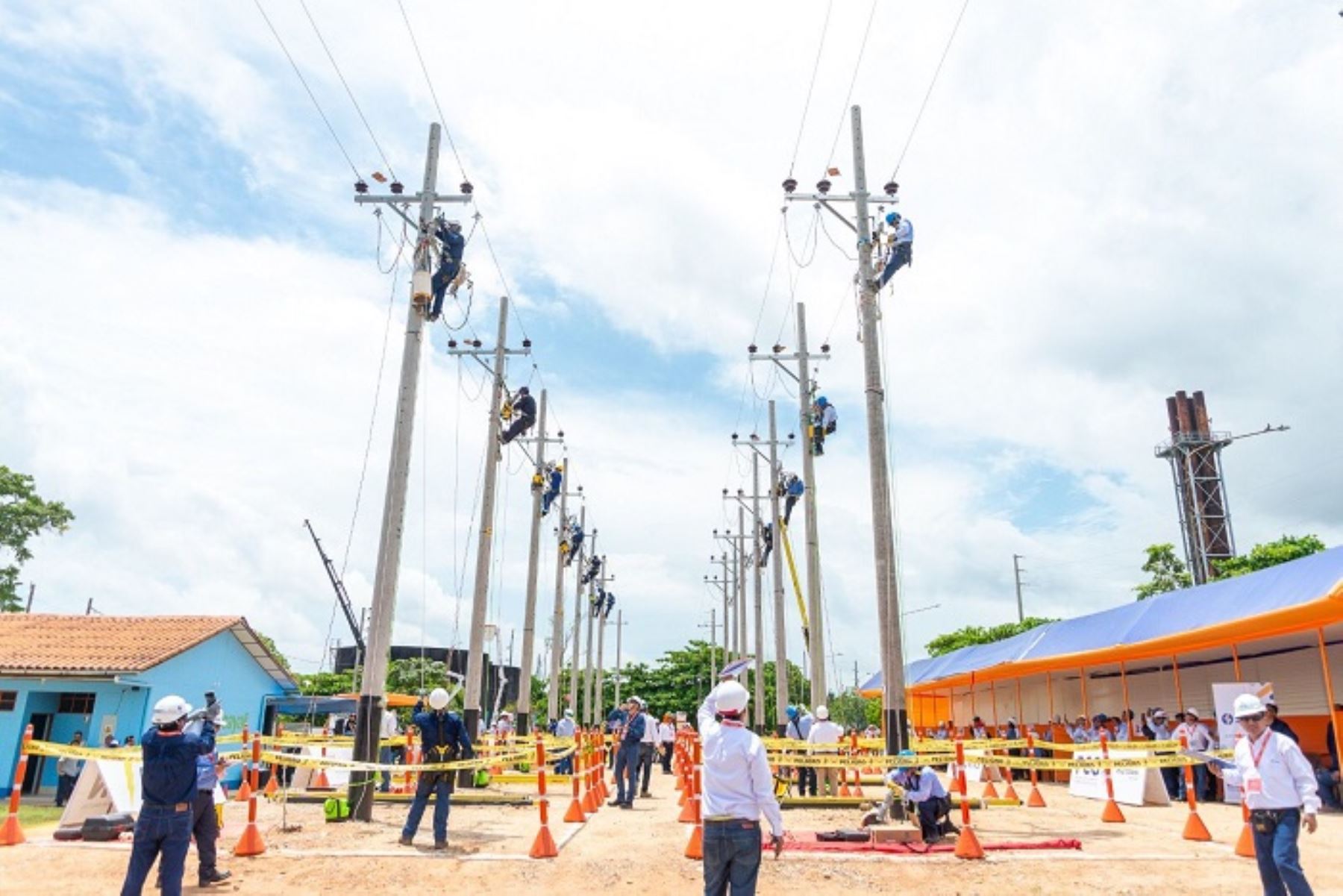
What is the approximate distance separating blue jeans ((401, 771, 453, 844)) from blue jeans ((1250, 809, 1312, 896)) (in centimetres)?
843

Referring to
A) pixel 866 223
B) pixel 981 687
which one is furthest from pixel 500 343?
pixel 981 687

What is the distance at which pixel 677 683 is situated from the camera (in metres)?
66.4

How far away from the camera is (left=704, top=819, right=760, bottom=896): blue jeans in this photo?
608 cm

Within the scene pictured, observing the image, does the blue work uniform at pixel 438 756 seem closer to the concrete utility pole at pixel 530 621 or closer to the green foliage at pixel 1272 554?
the concrete utility pole at pixel 530 621

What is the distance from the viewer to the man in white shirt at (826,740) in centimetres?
1714

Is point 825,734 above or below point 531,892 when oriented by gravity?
above

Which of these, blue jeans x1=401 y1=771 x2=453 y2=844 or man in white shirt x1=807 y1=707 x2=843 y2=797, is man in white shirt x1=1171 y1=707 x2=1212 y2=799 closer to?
man in white shirt x1=807 y1=707 x2=843 y2=797

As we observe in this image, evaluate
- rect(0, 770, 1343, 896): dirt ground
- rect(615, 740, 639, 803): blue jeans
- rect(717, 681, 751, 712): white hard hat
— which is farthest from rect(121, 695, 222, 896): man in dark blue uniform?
rect(615, 740, 639, 803): blue jeans

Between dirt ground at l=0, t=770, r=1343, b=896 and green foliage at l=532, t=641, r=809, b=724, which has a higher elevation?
green foliage at l=532, t=641, r=809, b=724

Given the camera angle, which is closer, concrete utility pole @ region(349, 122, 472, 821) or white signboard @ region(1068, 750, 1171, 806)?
concrete utility pole @ region(349, 122, 472, 821)

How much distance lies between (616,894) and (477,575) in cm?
1185

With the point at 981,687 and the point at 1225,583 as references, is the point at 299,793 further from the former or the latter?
the point at 981,687

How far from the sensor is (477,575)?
66.2 ft

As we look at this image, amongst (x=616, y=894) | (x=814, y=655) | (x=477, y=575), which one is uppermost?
(x=477, y=575)
